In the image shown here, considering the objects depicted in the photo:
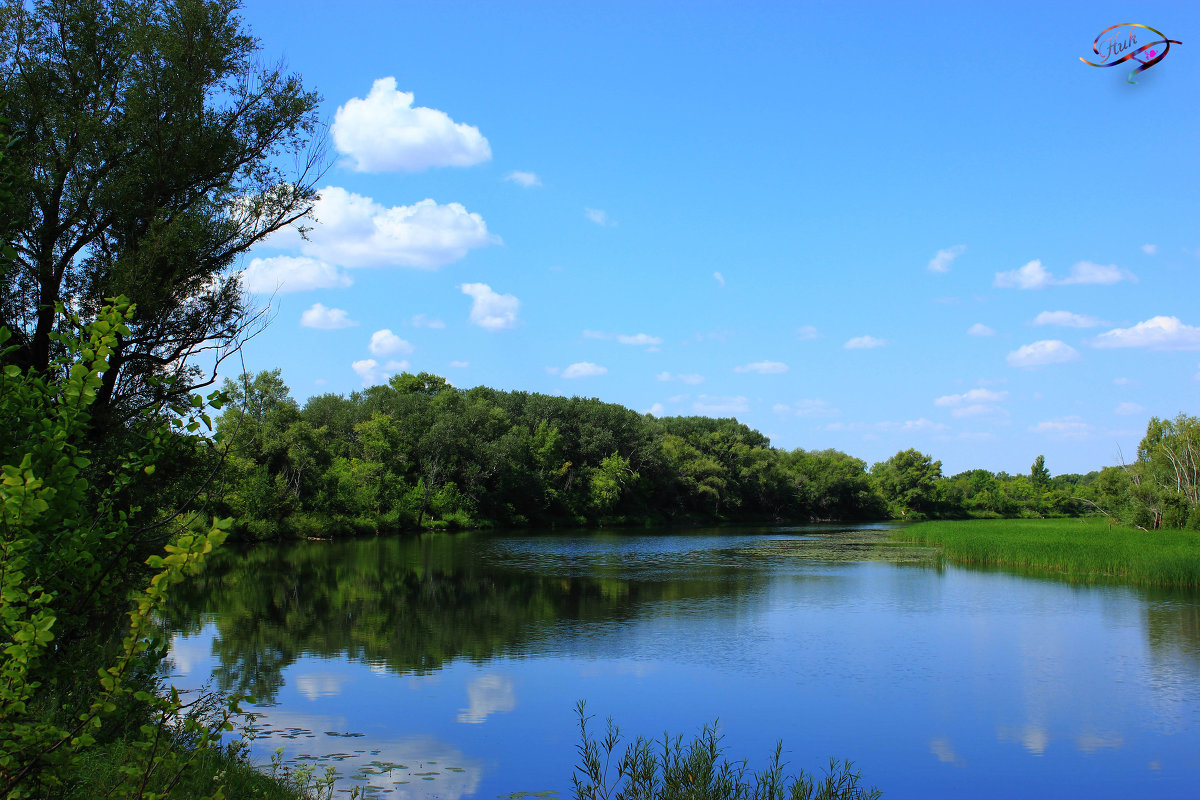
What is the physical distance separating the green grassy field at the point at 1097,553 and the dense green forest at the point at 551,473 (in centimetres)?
395

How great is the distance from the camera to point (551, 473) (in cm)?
6869

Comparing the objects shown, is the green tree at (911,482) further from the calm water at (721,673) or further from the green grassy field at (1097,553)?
the calm water at (721,673)

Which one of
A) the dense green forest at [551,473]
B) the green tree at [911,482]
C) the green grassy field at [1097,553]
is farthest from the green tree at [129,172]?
the green tree at [911,482]

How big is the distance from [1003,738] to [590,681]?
279 inches

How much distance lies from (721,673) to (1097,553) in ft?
78.3

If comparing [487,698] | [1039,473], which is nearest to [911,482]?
[1039,473]

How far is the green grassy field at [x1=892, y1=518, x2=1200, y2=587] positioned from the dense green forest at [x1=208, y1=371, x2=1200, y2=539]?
3.95 meters

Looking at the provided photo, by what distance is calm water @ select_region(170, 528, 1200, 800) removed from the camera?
35.7ft

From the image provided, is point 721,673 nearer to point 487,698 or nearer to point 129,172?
point 487,698

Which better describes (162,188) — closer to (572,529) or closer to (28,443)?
(28,443)

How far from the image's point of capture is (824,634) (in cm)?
1959

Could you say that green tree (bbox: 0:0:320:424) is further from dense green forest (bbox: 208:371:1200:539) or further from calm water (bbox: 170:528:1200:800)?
dense green forest (bbox: 208:371:1200:539)

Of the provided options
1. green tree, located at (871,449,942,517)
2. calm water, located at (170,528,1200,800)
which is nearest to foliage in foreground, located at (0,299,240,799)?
calm water, located at (170,528,1200,800)

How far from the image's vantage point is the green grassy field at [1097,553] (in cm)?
2815
